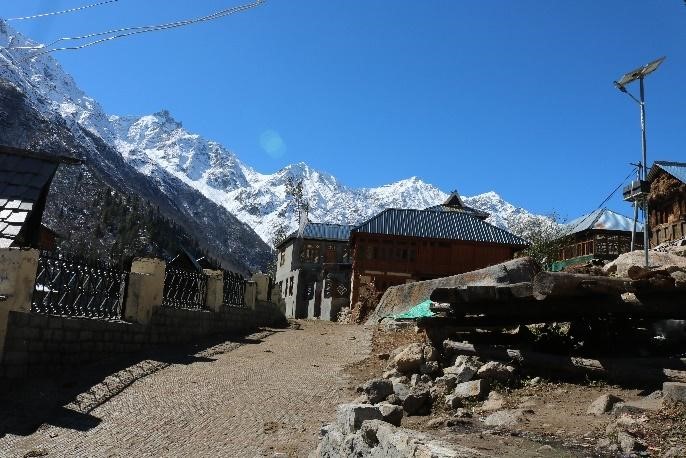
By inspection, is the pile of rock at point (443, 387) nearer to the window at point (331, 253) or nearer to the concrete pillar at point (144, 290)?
the concrete pillar at point (144, 290)

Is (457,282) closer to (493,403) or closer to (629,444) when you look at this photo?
(493,403)

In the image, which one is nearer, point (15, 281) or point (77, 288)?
point (15, 281)

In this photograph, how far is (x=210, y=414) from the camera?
8719 mm

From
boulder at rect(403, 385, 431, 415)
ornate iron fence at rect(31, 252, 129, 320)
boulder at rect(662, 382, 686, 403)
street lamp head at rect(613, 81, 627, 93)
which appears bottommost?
boulder at rect(403, 385, 431, 415)

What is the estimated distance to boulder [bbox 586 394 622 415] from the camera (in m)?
6.26

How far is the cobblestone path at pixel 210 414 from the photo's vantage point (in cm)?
739

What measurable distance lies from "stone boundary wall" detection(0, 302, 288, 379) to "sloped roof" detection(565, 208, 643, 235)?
117 ft

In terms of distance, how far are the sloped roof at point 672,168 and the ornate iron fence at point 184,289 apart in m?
29.0

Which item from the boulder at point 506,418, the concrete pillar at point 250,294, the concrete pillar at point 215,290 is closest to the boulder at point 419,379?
the boulder at point 506,418

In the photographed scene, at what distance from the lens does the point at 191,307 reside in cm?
1569

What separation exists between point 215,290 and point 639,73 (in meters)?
15.4

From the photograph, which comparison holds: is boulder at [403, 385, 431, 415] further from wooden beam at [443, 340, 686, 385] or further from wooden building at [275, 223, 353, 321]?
wooden building at [275, 223, 353, 321]

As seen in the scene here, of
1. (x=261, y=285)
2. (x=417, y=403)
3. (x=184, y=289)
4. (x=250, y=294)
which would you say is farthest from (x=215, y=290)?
(x=417, y=403)

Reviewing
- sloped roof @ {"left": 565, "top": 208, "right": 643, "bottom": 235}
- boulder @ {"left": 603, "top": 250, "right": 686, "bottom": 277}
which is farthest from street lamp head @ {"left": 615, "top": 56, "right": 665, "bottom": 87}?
sloped roof @ {"left": 565, "top": 208, "right": 643, "bottom": 235}
